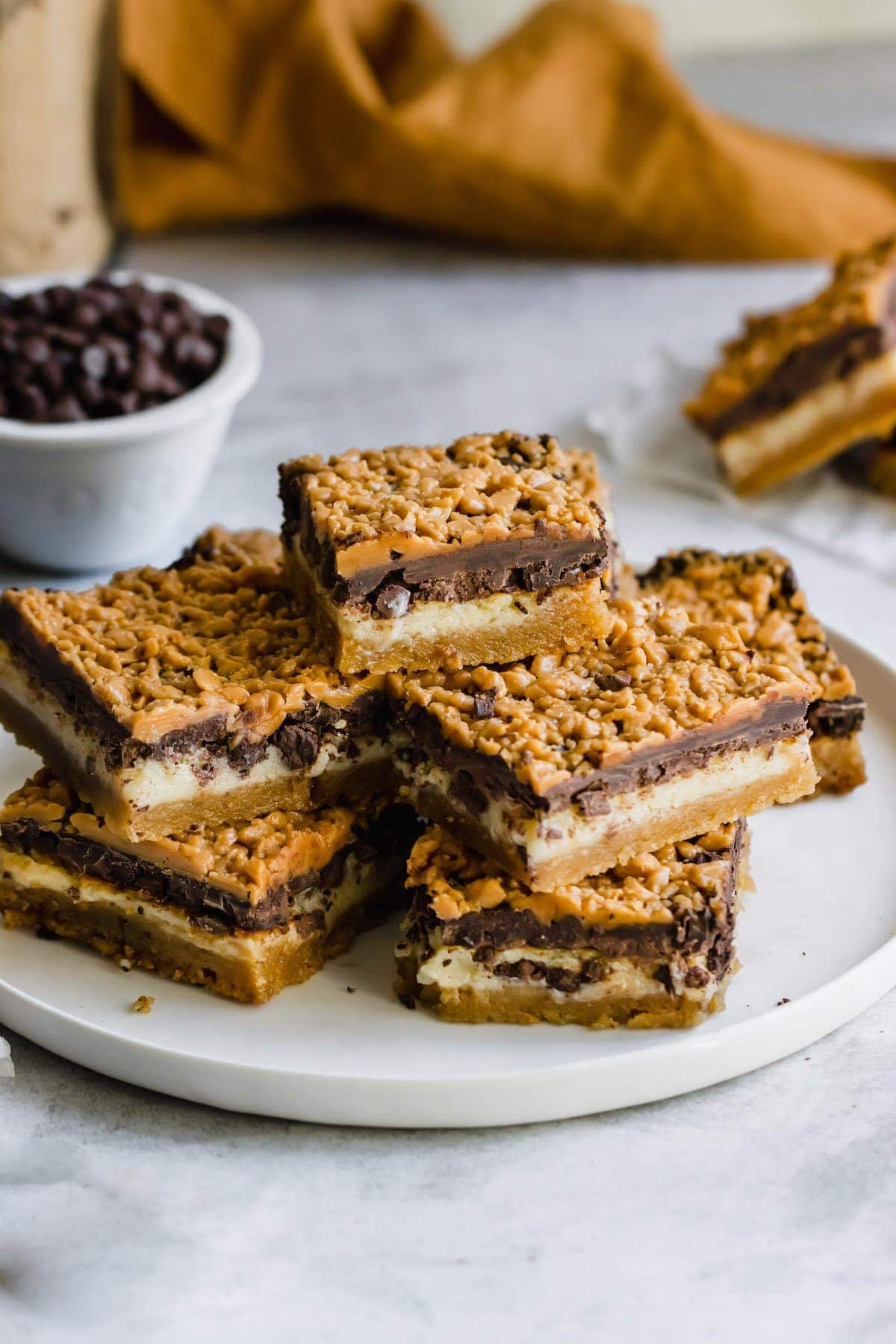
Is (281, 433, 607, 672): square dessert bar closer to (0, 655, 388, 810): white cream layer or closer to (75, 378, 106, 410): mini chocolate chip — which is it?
(0, 655, 388, 810): white cream layer

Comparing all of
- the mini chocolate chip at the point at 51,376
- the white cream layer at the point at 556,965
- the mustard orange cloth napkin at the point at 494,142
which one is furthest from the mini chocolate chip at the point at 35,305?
the white cream layer at the point at 556,965

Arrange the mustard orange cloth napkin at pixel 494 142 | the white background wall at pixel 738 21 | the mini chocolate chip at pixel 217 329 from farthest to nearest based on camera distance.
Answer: the white background wall at pixel 738 21 → the mustard orange cloth napkin at pixel 494 142 → the mini chocolate chip at pixel 217 329

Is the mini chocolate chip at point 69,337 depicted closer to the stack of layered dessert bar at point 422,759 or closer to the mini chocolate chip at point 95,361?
the mini chocolate chip at point 95,361

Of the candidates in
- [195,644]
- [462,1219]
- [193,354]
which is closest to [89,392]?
[193,354]

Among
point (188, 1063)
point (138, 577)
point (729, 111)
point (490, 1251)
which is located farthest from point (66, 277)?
point (729, 111)

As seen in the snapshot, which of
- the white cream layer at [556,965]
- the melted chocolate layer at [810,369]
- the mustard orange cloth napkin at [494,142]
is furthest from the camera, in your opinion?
the mustard orange cloth napkin at [494,142]

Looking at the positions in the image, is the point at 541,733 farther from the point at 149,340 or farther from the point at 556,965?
the point at 149,340

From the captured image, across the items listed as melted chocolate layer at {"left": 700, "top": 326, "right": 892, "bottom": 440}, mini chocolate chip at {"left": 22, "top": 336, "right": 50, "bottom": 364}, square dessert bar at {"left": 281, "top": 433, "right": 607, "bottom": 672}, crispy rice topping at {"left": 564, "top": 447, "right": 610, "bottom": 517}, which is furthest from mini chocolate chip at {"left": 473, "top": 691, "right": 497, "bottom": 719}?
melted chocolate layer at {"left": 700, "top": 326, "right": 892, "bottom": 440}
